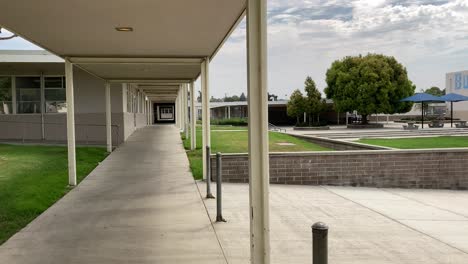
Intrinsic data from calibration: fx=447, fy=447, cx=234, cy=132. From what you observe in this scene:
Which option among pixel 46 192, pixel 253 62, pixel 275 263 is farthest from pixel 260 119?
pixel 46 192

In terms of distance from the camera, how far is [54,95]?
68.7 ft

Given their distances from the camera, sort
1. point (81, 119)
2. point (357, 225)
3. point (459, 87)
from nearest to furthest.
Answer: point (357, 225), point (81, 119), point (459, 87)

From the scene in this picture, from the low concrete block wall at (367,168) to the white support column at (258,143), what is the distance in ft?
22.6

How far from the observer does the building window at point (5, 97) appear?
67.2ft

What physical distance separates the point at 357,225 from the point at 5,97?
60.8ft

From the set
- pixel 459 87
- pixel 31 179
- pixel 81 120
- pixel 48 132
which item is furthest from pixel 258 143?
pixel 459 87

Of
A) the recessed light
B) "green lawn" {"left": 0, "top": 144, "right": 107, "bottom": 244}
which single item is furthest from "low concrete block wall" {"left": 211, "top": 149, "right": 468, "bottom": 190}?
the recessed light

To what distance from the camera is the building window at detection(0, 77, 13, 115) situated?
2047cm

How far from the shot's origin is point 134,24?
7250 mm

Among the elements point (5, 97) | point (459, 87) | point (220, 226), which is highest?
point (459, 87)

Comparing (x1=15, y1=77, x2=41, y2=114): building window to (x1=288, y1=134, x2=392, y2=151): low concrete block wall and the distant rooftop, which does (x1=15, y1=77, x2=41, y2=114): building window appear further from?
(x1=288, y1=134, x2=392, y2=151): low concrete block wall

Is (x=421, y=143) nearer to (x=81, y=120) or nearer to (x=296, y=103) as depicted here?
(x=81, y=120)

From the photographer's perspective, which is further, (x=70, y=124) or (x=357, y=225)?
(x=70, y=124)

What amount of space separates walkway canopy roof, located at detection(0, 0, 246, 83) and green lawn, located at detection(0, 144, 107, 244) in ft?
9.73
